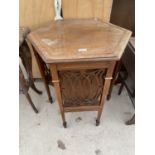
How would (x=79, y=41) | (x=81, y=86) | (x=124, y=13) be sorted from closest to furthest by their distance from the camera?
(x=79, y=41) < (x=81, y=86) < (x=124, y=13)

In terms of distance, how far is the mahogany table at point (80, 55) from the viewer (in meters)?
1.17

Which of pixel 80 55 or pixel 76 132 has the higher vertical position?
pixel 80 55

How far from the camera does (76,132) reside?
5.41 ft

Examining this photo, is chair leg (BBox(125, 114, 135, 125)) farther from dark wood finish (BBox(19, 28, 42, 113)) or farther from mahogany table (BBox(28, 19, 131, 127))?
dark wood finish (BBox(19, 28, 42, 113))

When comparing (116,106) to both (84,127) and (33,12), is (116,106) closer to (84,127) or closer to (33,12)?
(84,127)

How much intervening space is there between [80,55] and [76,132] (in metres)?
0.76

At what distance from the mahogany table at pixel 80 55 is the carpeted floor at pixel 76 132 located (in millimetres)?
101

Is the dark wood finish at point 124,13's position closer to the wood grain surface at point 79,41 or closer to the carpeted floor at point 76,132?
the wood grain surface at point 79,41

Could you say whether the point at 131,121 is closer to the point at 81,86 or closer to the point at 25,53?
the point at 81,86

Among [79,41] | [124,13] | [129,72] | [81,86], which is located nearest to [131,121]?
[129,72]

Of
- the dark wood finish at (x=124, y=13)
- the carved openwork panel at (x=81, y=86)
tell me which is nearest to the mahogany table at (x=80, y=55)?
the carved openwork panel at (x=81, y=86)

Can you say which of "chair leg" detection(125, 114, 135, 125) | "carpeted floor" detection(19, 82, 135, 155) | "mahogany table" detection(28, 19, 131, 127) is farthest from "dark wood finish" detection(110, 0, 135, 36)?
"chair leg" detection(125, 114, 135, 125)

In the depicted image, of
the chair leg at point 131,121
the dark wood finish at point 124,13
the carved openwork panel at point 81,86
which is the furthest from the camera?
the dark wood finish at point 124,13
